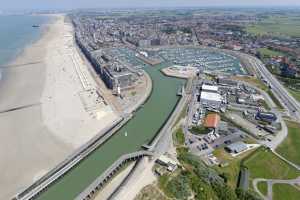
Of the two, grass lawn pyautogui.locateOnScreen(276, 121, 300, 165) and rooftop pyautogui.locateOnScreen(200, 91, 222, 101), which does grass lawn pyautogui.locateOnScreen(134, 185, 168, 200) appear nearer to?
grass lawn pyautogui.locateOnScreen(276, 121, 300, 165)

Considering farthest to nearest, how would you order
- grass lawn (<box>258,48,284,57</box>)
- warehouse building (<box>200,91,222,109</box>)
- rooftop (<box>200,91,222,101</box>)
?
1. grass lawn (<box>258,48,284,57</box>)
2. rooftop (<box>200,91,222,101</box>)
3. warehouse building (<box>200,91,222,109</box>)

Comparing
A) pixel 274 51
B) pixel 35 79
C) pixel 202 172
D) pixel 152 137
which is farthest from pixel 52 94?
pixel 274 51

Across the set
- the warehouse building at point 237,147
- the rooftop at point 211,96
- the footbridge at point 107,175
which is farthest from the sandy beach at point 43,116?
the warehouse building at point 237,147

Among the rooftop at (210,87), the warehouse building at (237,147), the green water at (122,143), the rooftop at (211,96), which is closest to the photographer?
the green water at (122,143)

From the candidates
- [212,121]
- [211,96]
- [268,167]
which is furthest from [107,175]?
[211,96]

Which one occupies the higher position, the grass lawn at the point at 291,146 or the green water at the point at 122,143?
the grass lawn at the point at 291,146

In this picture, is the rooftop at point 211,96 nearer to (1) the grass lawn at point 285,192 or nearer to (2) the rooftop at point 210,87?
(2) the rooftop at point 210,87

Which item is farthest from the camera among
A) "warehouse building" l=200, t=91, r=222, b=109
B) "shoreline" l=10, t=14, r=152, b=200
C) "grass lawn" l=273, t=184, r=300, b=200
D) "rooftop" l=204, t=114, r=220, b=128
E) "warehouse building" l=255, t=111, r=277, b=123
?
"warehouse building" l=200, t=91, r=222, b=109

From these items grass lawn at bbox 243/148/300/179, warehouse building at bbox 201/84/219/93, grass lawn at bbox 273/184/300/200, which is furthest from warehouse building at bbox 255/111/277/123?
grass lawn at bbox 273/184/300/200
